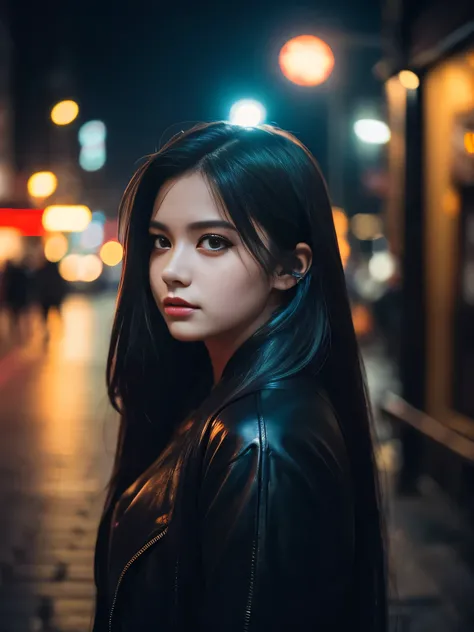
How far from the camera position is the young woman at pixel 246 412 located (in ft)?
4.18

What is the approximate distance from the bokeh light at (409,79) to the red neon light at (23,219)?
21.0 metres

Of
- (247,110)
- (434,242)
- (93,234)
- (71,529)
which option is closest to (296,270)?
(247,110)

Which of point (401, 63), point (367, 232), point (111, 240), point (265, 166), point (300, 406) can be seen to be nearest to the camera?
point (300, 406)

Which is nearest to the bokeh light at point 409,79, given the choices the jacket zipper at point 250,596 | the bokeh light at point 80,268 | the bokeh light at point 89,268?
the jacket zipper at point 250,596

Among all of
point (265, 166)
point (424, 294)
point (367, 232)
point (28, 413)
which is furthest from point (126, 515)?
point (367, 232)

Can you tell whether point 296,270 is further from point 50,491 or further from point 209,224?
point 50,491

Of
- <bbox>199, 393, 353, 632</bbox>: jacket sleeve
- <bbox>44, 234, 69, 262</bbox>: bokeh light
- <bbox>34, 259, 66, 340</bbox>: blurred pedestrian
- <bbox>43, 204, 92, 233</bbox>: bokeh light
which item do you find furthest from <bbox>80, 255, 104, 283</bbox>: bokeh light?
<bbox>199, 393, 353, 632</bbox>: jacket sleeve

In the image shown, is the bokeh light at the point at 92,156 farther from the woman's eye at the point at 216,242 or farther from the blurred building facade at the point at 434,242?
the woman's eye at the point at 216,242

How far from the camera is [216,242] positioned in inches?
61.0

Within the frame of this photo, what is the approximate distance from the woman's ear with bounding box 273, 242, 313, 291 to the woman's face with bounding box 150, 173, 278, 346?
2 cm

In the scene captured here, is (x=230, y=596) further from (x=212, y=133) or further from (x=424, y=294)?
(x=424, y=294)

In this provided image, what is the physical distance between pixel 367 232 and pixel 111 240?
3801 centimetres

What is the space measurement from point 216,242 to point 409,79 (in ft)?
19.2

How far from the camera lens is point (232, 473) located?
129 centimetres
